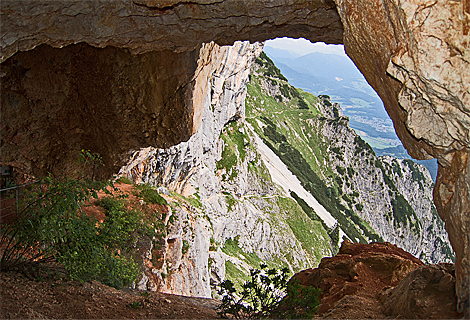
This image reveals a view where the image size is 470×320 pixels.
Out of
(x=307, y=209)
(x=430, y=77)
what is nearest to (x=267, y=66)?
(x=307, y=209)

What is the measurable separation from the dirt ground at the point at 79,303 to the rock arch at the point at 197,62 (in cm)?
427

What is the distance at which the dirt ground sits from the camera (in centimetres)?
609

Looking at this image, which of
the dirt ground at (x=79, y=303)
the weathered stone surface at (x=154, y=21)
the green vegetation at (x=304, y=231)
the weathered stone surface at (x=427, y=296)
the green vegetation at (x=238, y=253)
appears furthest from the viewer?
the green vegetation at (x=304, y=231)

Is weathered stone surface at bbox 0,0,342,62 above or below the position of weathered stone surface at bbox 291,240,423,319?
above

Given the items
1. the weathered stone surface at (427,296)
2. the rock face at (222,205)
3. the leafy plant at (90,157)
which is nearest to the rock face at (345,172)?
the rock face at (222,205)

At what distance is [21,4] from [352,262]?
932cm

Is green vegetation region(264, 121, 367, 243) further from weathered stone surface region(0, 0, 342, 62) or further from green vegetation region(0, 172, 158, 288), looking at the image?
weathered stone surface region(0, 0, 342, 62)

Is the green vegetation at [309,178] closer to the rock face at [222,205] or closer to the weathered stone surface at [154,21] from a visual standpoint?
the rock face at [222,205]

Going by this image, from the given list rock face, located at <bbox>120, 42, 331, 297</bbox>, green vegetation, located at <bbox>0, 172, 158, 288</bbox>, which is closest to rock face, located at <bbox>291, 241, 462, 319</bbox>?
green vegetation, located at <bbox>0, 172, 158, 288</bbox>

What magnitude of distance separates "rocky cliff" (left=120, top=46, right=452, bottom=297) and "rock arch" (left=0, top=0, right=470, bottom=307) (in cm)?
491

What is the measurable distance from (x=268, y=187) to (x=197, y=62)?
41.8 metres

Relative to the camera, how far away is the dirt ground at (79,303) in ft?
20.0

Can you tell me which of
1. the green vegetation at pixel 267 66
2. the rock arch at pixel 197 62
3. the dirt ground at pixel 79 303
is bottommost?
the dirt ground at pixel 79 303

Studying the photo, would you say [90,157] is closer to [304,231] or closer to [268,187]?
[268,187]
